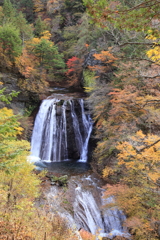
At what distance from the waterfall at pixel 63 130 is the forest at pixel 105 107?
66.6 inches

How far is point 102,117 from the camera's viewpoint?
48.4 feet

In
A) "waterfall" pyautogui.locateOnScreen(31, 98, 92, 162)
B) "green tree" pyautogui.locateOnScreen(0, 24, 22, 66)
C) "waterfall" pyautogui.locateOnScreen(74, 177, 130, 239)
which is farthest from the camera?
"waterfall" pyautogui.locateOnScreen(31, 98, 92, 162)

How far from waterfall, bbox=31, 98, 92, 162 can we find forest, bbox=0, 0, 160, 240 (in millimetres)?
1691

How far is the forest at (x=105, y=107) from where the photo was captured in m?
3.43

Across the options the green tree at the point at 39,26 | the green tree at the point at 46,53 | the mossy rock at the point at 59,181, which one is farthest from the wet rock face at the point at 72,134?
the green tree at the point at 39,26

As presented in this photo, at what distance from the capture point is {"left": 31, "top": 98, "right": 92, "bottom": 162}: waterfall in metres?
17.4

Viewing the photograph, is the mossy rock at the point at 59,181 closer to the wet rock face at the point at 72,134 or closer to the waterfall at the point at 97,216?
the waterfall at the point at 97,216

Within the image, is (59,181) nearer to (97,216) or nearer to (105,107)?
(97,216)

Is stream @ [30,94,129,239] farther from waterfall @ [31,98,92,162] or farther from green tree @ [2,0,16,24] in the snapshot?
green tree @ [2,0,16,24]

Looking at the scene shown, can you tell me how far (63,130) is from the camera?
18125 millimetres

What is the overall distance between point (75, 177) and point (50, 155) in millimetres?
5568

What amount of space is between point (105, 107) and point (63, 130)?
6108mm

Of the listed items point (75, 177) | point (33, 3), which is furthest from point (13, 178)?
point (33, 3)

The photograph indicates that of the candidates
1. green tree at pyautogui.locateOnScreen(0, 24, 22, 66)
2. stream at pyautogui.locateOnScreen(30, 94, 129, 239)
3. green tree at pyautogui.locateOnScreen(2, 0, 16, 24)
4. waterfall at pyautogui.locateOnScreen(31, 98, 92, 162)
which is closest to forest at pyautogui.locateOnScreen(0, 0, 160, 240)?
green tree at pyautogui.locateOnScreen(0, 24, 22, 66)
